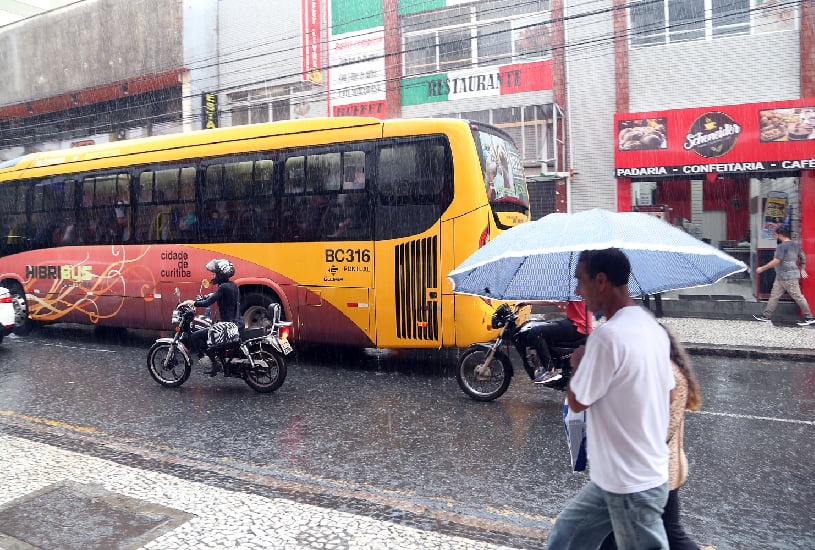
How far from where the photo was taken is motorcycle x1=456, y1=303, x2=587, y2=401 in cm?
728

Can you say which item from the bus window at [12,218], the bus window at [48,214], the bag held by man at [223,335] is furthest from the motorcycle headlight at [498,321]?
the bus window at [12,218]

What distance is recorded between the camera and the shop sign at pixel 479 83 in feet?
60.1

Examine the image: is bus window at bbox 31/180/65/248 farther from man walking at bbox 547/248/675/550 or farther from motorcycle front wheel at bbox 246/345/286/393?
man walking at bbox 547/248/675/550

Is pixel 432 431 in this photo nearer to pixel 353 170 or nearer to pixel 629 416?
pixel 629 416

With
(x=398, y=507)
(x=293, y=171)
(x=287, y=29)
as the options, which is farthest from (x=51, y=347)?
(x=287, y=29)

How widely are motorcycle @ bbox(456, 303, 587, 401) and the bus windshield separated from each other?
202 cm

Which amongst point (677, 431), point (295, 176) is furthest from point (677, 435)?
point (295, 176)

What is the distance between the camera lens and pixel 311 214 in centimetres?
963

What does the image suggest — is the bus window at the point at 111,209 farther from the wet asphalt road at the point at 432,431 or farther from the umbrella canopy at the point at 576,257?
the umbrella canopy at the point at 576,257

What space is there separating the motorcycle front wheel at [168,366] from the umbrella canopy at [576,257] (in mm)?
5599

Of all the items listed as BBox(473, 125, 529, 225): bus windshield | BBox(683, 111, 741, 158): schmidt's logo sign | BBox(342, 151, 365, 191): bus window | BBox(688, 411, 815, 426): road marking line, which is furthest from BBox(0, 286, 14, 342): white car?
BBox(683, 111, 741, 158): schmidt's logo sign

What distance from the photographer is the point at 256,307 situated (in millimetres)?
10234

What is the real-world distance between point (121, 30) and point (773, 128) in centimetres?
2082

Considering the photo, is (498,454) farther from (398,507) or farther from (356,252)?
(356,252)
